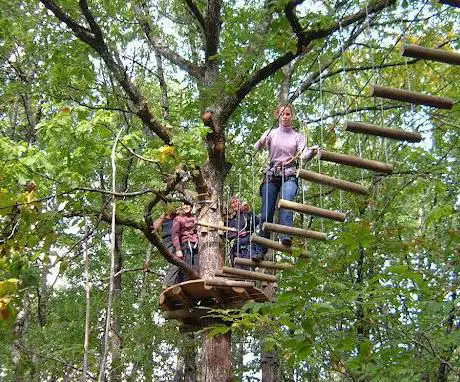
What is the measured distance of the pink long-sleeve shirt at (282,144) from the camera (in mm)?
4629

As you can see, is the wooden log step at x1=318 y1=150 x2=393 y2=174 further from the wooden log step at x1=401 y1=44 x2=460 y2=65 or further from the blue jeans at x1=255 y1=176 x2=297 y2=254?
the blue jeans at x1=255 y1=176 x2=297 y2=254

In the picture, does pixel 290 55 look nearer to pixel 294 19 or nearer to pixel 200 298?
pixel 294 19

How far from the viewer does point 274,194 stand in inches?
185

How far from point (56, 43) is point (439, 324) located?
5.29 metres

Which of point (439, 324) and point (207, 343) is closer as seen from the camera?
point (439, 324)

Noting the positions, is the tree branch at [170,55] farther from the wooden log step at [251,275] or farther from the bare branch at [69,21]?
the wooden log step at [251,275]

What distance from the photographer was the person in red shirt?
226 inches

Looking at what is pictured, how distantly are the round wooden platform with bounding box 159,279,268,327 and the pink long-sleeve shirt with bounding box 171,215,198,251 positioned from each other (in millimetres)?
702

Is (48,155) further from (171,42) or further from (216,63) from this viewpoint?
(171,42)

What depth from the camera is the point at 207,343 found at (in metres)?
4.97

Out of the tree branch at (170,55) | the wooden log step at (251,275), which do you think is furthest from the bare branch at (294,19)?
the wooden log step at (251,275)

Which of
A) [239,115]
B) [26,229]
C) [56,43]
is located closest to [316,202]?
[239,115]

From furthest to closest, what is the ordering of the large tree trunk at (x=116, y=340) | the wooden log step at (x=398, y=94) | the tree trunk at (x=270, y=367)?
the large tree trunk at (x=116, y=340), the tree trunk at (x=270, y=367), the wooden log step at (x=398, y=94)

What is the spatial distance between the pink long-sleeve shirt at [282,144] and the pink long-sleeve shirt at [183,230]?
55.5 inches
